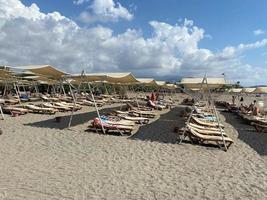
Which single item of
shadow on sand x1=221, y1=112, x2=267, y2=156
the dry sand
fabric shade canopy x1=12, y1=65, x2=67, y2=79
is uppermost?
fabric shade canopy x1=12, y1=65, x2=67, y2=79

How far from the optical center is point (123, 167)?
8055mm

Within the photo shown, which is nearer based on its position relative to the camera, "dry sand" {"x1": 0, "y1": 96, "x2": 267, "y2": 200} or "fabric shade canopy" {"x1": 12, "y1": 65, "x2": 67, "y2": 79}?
"dry sand" {"x1": 0, "y1": 96, "x2": 267, "y2": 200}

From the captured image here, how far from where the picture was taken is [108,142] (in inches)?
435

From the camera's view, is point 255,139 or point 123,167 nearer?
point 123,167

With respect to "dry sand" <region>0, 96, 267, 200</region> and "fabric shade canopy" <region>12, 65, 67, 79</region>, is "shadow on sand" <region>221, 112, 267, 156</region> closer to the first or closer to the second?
"dry sand" <region>0, 96, 267, 200</region>

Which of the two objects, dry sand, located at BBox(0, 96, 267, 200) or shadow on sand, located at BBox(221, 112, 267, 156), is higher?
dry sand, located at BBox(0, 96, 267, 200)

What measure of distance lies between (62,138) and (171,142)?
3536 millimetres

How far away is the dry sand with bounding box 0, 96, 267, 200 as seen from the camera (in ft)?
20.7

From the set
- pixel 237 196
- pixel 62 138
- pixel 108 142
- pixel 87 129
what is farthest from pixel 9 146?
pixel 237 196

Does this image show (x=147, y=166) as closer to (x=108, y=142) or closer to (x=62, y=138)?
(x=108, y=142)

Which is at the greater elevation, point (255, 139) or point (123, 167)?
point (123, 167)

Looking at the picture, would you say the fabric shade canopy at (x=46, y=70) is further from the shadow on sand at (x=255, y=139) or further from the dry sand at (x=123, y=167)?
the shadow on sand at (x=255, y=139)

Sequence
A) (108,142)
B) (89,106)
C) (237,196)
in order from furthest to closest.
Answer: (89,106)
(108,142)
(237,196)

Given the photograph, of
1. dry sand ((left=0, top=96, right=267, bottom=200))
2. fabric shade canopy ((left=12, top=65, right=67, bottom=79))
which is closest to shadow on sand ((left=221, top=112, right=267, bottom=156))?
dry sand ((left=0, top=96, right=267, bottom=200))
